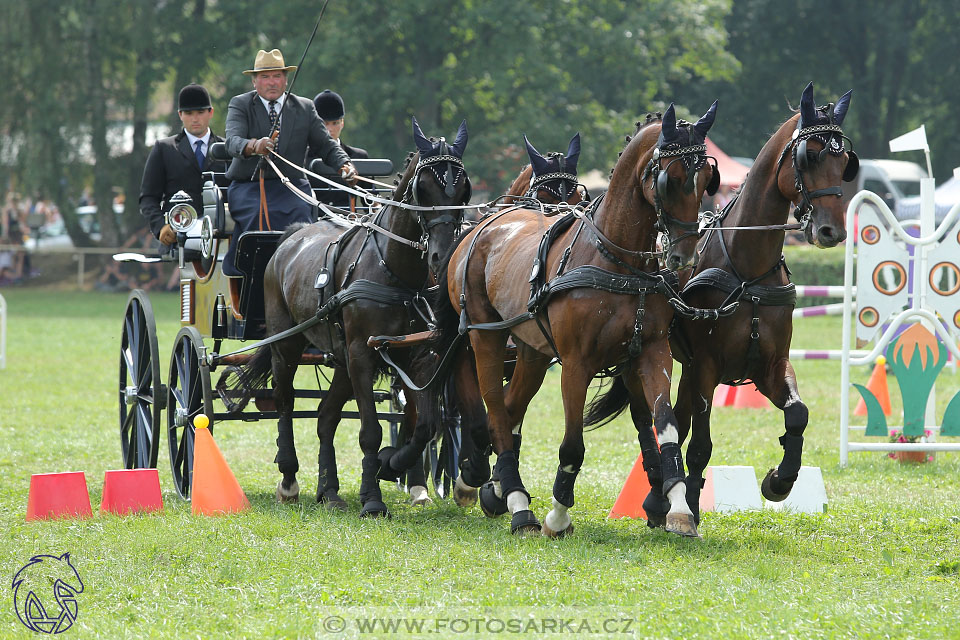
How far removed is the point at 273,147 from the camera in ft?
27.9

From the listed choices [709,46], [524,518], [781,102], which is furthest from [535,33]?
[524,518]

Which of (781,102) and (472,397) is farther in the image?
(781,102)

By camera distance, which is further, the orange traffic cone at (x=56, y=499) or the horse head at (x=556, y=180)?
the horse head at (x=556, y=180)

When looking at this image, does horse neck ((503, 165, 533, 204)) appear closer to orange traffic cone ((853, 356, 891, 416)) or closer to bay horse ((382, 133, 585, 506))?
bay horse ((382, 133, 585, 506))

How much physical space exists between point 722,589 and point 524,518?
5.42 feet

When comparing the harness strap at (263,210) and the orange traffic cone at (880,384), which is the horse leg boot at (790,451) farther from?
A: the orange traffic cone at (880,384)

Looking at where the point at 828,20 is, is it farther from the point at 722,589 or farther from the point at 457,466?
the point at 722,589

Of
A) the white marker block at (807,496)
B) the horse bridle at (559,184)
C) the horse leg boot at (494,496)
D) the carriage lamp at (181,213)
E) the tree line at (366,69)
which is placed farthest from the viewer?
the tree line at (366,69)

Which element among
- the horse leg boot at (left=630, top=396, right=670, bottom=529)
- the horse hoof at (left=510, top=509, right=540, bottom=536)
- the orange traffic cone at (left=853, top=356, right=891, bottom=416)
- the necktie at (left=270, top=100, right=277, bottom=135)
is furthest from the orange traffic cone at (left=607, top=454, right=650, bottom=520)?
the orange traffic cone at (left=853, top=356, right=891, bottom=416)

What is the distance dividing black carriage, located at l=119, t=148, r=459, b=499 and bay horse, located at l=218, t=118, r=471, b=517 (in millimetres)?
197

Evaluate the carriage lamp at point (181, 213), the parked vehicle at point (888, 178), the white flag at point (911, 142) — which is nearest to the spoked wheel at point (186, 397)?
the carriage lamp at point (181, 213)

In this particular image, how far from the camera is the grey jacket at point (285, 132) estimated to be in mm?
8641

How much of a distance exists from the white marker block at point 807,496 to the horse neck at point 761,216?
5.10 feet

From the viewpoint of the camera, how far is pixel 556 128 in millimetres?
30266
